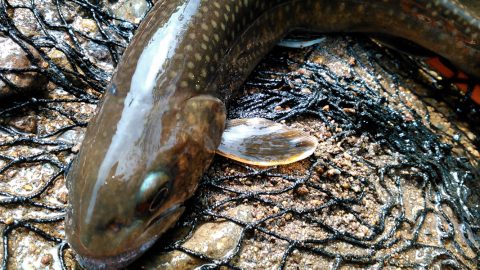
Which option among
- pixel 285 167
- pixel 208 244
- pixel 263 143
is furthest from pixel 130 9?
pixel 208 244

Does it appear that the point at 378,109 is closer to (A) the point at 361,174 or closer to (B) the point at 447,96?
(A) the point at 361,174

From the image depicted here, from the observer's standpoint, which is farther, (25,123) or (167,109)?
(25,123)

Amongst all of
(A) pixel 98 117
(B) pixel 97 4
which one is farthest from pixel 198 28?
(B) pixel 97 4

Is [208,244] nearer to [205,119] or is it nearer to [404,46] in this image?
[205,119]

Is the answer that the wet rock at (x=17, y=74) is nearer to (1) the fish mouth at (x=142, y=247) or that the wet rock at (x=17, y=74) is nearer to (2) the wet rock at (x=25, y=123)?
(2) the wet rock at (x=25, y=123)

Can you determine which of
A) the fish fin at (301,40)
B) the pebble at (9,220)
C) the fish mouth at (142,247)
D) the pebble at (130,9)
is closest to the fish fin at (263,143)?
the fish mouth at (142,247)

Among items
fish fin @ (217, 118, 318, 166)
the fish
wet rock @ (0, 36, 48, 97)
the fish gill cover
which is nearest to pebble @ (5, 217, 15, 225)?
the fish gill cover

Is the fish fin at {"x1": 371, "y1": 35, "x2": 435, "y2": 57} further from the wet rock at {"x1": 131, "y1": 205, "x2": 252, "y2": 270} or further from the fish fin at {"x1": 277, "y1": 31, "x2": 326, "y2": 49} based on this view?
the wet rock at {"x1": 131, "y1": 205, "x2": 252, "y2": 270}
